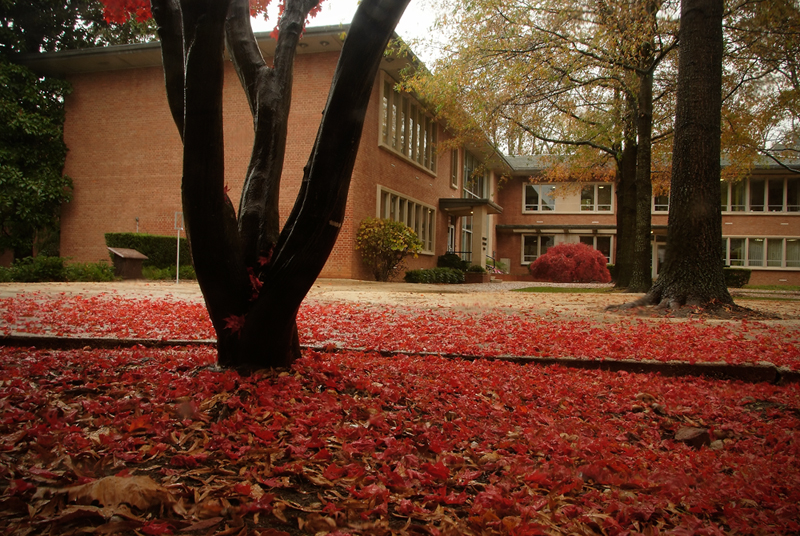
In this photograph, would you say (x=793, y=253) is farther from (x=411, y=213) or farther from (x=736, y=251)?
(x=411, y=213)

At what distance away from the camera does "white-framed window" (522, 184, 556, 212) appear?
1419 inches

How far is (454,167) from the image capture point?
2683 cm

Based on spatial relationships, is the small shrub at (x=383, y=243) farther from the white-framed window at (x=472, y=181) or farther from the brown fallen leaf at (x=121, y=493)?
the brown fallen leaf at (x=121, y=493)

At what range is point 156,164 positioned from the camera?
59.2ft

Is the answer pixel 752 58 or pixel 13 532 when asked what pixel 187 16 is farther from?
pixel 752 58

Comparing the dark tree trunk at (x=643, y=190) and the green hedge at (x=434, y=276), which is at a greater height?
the dark tree trunk at (x=643, y=190)

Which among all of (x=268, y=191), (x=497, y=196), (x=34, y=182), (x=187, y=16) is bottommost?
(x=268, y=191)

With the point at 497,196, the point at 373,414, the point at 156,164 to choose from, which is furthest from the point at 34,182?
the point at 497,196

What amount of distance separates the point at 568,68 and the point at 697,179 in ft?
20.6

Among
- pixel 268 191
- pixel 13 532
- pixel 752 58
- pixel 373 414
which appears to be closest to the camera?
pixel 13 532

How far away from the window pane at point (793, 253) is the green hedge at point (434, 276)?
22725 millimetres

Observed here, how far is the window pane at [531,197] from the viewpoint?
119 ft

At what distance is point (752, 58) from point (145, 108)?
18076 mm

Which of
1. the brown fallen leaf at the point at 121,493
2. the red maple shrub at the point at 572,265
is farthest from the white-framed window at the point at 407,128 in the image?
the brown fallen leaf at the point at 121,493
